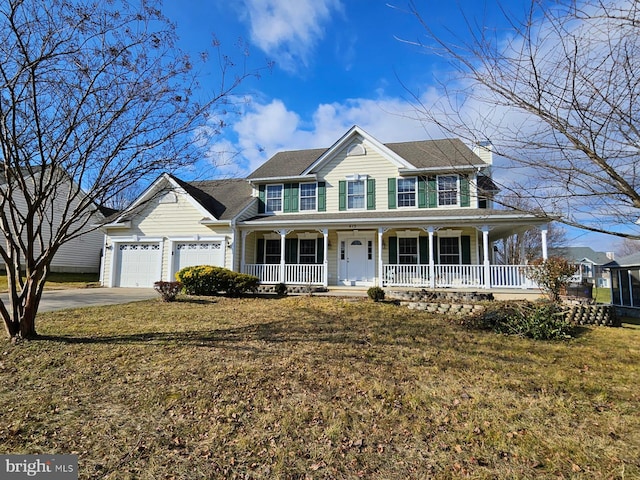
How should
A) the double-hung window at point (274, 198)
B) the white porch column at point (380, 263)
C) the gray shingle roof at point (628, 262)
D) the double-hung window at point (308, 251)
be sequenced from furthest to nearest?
the double-hung window at point (274, 198) < the double-hung window at point (308, 251) < the white porch column at point (380, 263) < the gray shingle roof at point (628, 262)

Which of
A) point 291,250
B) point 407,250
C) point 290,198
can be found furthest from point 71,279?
point 407,250

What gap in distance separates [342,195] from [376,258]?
10.6ft

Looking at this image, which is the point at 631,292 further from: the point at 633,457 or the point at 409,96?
the point at 409,96

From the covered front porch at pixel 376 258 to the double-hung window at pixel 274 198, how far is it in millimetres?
1209

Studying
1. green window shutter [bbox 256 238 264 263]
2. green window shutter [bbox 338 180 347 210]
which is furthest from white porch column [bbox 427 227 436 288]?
green window shutter [bbox 256 238 264 263]

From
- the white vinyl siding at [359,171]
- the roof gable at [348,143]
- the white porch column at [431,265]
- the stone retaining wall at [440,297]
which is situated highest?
the roof gable at [348,143]

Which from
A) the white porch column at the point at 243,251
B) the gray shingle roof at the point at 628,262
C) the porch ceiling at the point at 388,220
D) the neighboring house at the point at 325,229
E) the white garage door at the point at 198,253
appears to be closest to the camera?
the porch ceiling at the point at 388,220

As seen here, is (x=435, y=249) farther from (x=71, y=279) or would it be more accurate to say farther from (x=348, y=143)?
(x=71, y=279)

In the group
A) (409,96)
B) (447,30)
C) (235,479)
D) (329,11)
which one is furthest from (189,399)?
(329,11)

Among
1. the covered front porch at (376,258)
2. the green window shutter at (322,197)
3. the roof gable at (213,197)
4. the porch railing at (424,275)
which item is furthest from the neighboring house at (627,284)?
the roof gable at (213,197)

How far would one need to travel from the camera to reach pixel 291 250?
16156 millimetres

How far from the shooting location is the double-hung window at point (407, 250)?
14.9 m

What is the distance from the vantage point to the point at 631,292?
13.6m

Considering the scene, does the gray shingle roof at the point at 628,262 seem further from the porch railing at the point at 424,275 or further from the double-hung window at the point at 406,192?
the double-hung window at the point at 406,192
